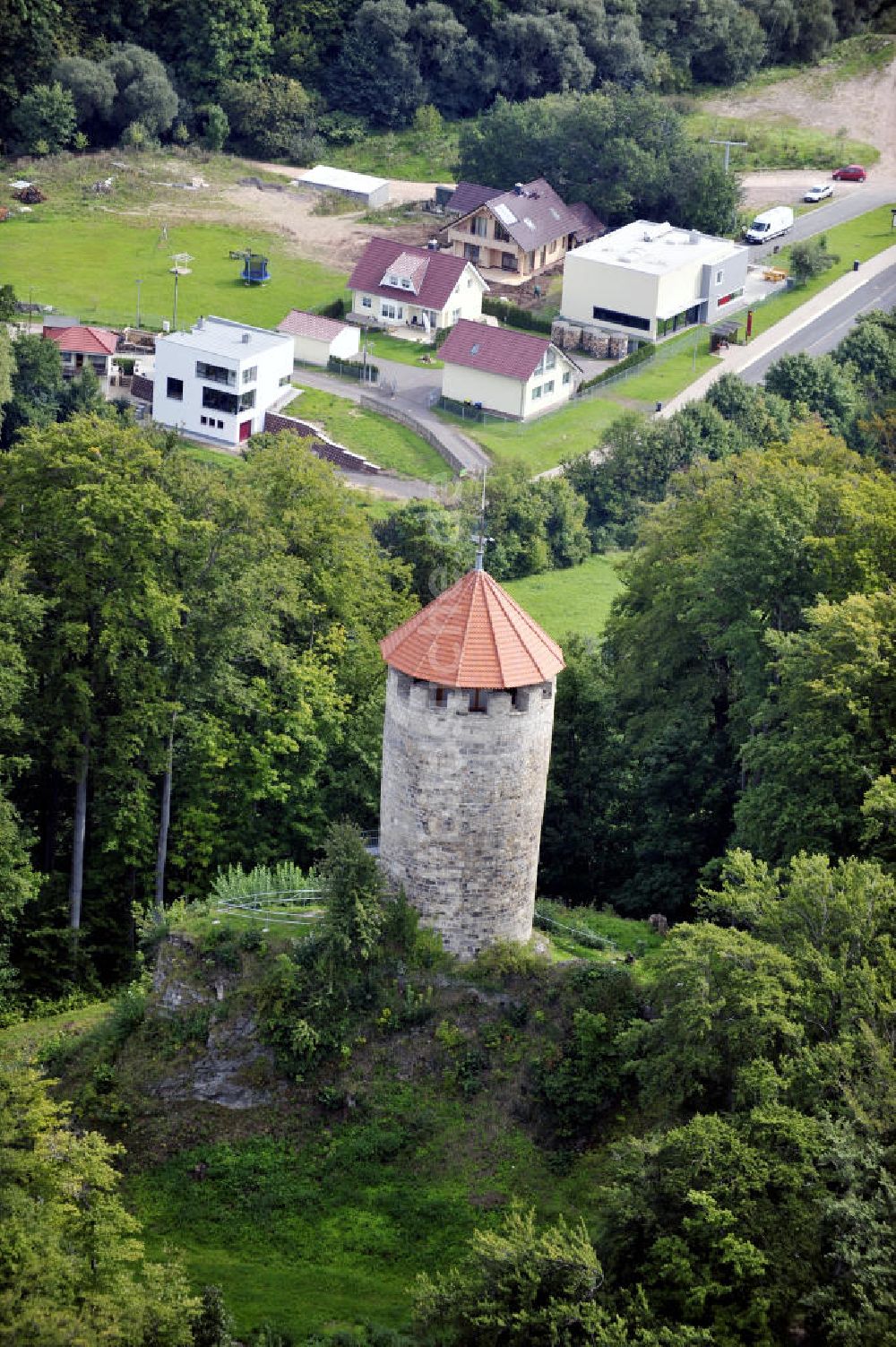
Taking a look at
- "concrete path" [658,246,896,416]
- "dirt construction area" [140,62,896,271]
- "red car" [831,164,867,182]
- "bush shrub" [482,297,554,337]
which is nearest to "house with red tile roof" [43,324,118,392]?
"dirt construction area" [140,62,896,271]

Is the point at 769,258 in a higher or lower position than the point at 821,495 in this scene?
lower

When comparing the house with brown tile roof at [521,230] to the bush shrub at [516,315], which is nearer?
the bush shrub at [516,315]

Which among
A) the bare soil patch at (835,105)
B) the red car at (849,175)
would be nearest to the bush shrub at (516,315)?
the red car at (849,175)

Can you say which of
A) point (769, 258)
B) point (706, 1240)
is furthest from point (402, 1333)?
point (769, 258)

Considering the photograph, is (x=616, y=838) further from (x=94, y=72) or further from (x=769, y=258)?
(x=94, y=72)

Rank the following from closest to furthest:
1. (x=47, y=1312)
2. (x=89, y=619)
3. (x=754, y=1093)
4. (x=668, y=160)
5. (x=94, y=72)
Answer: (x=47, y=1312) → (x=754, y=1093) → (x=89, y=619) → (x=668, y=160) → (x=94, y=72)

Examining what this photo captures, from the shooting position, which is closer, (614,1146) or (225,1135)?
(614,1146)

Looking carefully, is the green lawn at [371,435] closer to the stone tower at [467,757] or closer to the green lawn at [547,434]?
the green lawn at [547,434]
